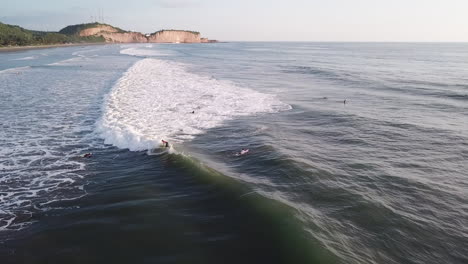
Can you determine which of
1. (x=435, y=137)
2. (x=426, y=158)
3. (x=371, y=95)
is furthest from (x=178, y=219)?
(x=371, y=95)

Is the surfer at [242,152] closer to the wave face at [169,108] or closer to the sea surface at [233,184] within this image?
the sea surface at [233,184]

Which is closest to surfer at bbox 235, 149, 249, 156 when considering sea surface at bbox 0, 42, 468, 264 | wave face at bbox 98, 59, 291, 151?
sea surface at bbox 0, 42, 468, 264

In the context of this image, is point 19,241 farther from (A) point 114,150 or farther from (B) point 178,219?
(A) point 114,150

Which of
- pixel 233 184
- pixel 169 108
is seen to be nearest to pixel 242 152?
pixel 233 184

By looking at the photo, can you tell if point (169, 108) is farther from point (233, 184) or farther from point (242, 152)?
point (233, 184)

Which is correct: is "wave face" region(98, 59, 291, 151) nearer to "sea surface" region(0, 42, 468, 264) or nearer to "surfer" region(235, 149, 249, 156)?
"sea surface" region(0, 42, 468, 264)
